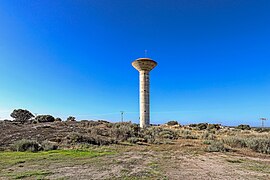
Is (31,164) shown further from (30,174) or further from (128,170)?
(128,170)

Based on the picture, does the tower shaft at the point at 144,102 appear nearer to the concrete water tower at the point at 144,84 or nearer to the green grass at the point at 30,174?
the concrete water tower at the point at 144,84

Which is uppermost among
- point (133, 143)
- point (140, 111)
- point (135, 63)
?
point (135, 63)

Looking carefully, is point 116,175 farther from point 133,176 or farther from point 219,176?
point 219,176

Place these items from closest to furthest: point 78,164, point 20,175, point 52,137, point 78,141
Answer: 1. point 20,175
2. point 78,164
3. point 78,141
4. point 52,137

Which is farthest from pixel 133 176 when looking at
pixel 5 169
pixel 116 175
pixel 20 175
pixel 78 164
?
pixel 5 169

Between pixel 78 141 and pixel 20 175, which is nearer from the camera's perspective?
pixel 20 175

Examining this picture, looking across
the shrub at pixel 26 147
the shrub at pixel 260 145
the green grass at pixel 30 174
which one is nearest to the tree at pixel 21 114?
the shrub at pixel 26 147

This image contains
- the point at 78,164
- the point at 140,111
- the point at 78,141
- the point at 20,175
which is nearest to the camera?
the point at 20,175

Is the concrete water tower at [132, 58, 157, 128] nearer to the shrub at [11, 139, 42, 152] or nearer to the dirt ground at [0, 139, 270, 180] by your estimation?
the shrub at [11, 139, 42, 152]

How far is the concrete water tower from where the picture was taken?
30766 mm

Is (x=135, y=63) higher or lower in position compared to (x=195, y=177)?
higher

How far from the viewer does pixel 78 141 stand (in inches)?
558

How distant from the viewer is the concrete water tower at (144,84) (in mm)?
30766

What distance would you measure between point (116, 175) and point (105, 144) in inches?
315
